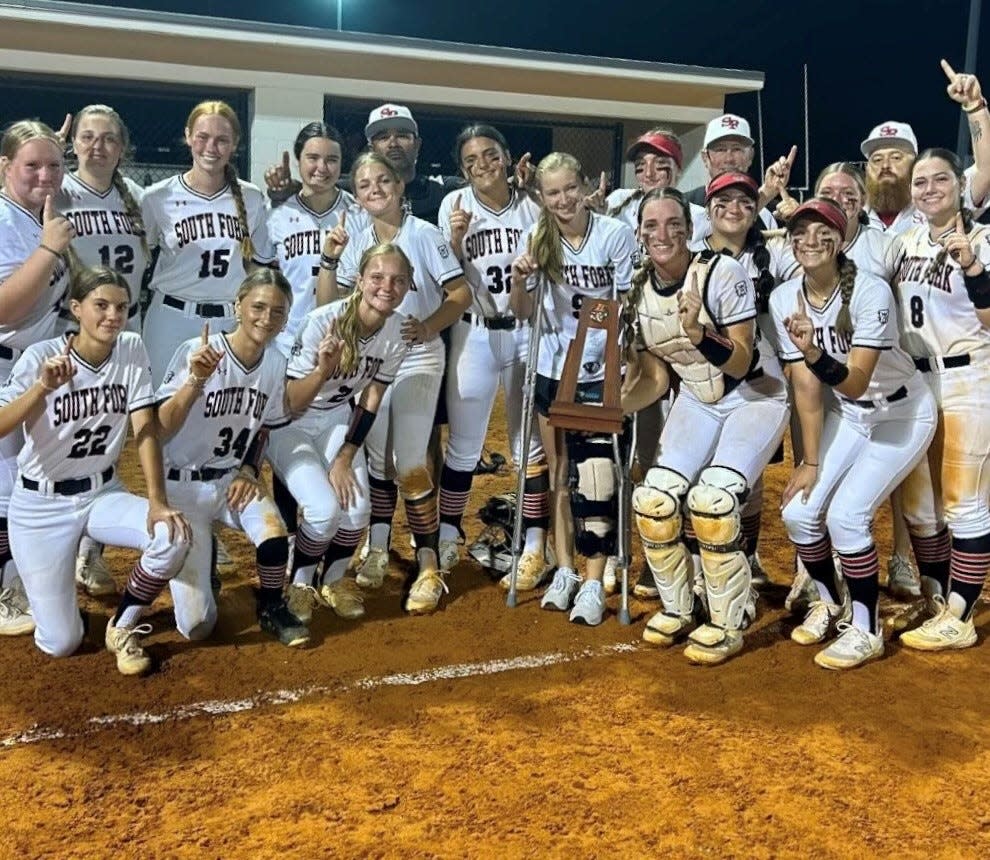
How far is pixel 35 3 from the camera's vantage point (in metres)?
11.0

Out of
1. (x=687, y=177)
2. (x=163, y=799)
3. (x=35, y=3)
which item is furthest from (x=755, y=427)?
(x=687, y=177)

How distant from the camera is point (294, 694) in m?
3.96

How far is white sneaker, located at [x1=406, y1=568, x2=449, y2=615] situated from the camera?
16.2 feet

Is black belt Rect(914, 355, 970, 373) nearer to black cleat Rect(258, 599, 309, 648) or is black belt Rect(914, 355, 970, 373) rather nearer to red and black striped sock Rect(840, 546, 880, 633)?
red and black striped sock Rect(840, 546, 880, 633)

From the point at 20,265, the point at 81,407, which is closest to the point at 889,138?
the point at 81,407

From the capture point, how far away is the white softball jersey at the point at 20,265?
14.5 ft

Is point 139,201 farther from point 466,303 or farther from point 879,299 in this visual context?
point 879,299

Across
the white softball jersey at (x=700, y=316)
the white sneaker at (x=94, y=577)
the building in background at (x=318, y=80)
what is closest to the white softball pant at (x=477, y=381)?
the white softball jersey at (x=700, y=316)

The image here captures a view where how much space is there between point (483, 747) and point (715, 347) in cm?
195

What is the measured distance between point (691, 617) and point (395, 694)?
5.06 ft

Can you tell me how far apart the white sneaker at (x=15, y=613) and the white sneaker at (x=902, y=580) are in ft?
14.6

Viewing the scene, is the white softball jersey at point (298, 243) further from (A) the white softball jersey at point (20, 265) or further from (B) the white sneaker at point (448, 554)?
(B) the white sneaker at point (448, 554)

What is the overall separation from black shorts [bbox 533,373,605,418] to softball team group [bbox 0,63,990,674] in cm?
2

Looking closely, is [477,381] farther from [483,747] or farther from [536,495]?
[483,747]
